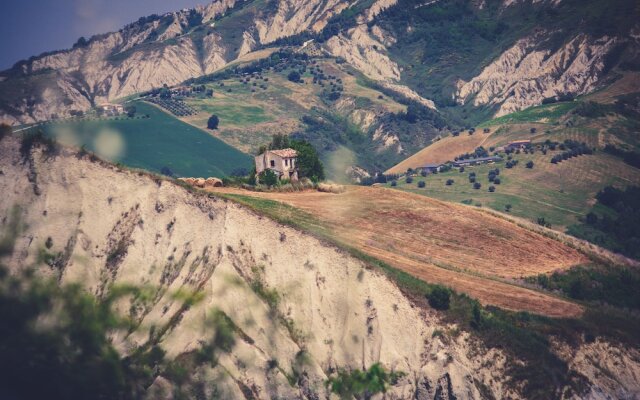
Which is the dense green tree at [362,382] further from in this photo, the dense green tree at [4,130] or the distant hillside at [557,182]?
the distant hillside at [557,182]

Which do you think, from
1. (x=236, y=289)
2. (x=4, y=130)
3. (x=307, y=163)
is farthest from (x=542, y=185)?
(x=4, y=130)

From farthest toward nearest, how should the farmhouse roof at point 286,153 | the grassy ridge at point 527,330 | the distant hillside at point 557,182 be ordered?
the distant hillside at point 557,182, the farmhouse roof at point 286,153, the grassy ridge at point 527,330

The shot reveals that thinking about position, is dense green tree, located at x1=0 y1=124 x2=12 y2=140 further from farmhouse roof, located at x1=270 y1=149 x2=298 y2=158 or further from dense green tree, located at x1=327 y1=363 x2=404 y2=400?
farmhouse roof, located at x1=270 y1=149 x2=298 y2=158

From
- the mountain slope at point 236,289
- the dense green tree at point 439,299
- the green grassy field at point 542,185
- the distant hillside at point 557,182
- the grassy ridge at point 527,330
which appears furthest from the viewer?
the green grassy field at point 542,185

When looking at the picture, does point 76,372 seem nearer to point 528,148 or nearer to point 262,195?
point 262,195

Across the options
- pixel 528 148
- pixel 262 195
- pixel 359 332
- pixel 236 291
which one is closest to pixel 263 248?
pixel 236 291

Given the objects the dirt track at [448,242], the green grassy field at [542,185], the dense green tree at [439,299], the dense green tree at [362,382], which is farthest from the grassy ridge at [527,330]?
the green grassy field at [542,185]

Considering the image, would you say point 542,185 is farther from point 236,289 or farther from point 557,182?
point 236,289
